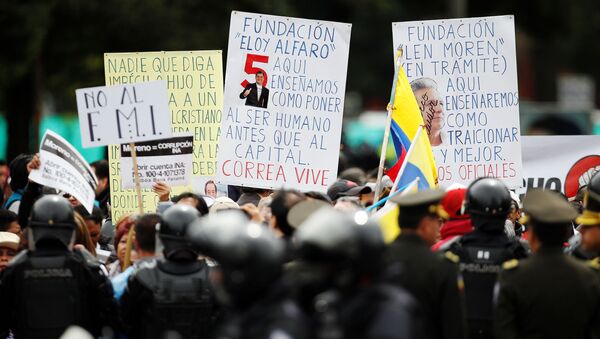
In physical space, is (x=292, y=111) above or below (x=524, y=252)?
above

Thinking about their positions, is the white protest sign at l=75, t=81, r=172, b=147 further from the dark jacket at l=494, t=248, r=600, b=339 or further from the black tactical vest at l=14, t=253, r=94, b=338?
the dark jacket at l=494, t=248, r=600, b=339

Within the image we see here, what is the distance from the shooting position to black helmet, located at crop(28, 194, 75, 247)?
26.1 feet

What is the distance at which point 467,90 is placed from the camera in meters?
11.5

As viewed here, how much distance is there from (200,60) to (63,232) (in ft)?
14.7

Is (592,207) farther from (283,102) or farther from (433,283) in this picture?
(283,102)

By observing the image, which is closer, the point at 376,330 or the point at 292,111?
the point at 376,330

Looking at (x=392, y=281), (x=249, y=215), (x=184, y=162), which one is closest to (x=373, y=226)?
(x=392, y=281)

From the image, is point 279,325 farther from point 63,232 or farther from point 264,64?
point 264,64

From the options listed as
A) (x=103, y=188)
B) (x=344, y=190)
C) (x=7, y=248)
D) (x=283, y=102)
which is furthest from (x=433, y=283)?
(x=103, y=188)

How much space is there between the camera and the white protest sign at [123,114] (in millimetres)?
10000

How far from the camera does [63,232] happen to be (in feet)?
26.2

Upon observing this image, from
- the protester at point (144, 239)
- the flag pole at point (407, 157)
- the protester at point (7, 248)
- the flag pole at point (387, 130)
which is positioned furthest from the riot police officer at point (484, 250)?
the protester at point (7, 248)

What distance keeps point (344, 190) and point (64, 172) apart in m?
2.71

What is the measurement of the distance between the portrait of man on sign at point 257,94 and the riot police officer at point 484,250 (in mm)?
3805
